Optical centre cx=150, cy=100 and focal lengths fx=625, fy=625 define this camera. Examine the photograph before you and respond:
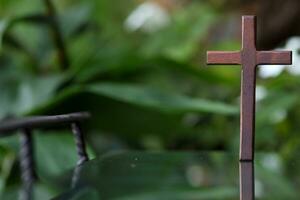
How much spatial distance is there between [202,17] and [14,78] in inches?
17.1

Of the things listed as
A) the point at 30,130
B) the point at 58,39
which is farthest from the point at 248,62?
the point at 58,39

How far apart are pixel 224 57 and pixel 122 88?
51 cm

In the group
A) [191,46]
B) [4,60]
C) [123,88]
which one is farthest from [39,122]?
[191,46]

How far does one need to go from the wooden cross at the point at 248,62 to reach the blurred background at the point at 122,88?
409mm

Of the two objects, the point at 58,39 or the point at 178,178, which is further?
the point at 58,39

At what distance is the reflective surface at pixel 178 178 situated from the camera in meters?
0.47

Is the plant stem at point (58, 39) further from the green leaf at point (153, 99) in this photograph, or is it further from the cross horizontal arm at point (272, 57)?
the cross horizontal arm at point (272, 57)

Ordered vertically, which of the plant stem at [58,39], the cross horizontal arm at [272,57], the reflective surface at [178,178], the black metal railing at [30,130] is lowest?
the reflective surface at [178,178]

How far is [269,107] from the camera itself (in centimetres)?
105

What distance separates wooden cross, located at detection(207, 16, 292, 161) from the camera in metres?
0.40

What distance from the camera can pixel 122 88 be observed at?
0.93 meters

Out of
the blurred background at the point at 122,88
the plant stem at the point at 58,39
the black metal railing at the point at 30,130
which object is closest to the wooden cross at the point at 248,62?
the black metal railing at the point at 30,130

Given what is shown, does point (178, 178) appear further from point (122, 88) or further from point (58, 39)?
point (58, 39)

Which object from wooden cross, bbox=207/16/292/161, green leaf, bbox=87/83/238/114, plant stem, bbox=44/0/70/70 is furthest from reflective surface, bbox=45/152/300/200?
plant stem, bbox=44/0/70/70
